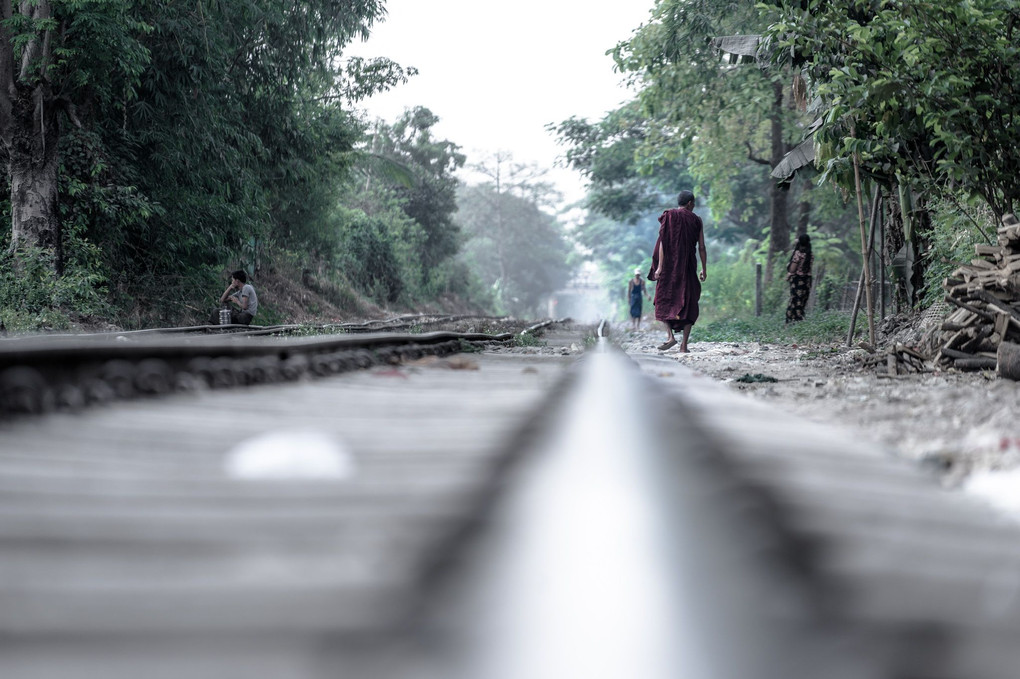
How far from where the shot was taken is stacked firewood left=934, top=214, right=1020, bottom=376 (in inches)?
193

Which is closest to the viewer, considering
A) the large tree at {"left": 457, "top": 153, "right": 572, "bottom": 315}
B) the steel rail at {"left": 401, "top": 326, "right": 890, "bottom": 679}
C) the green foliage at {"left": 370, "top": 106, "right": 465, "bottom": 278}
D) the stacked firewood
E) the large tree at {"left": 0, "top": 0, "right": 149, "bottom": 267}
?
the steel rail at {"left": 401, "top": 326, "right": 890, "bottom": 679}

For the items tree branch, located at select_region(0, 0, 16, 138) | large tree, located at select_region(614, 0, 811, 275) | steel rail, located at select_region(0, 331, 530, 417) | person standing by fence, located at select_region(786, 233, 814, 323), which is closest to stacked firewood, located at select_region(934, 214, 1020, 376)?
steel rail, located at select_region(0, 331, 530, 417)

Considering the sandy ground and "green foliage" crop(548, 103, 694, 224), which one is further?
"green foliage" crop(548, 103, 694, 224)

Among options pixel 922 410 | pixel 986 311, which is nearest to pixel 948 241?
pixel 986 311

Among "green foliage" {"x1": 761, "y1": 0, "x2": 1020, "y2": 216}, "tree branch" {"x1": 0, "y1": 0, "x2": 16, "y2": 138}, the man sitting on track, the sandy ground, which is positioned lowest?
the sandy ground

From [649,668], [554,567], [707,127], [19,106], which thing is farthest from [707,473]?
[707,127]

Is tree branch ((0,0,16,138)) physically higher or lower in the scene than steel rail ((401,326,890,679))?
higher

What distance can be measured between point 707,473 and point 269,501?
58cm

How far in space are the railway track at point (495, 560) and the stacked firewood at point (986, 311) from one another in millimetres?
4135

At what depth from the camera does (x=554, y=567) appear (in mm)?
695

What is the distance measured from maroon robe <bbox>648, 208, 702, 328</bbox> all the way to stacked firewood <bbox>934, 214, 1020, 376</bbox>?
14.0 ft

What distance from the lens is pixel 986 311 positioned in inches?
200

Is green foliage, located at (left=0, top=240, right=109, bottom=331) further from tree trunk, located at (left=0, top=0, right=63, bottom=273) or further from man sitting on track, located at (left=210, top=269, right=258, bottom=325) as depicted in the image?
man sitting on track, located at (left=210, top=269, right=258, bottom=325)

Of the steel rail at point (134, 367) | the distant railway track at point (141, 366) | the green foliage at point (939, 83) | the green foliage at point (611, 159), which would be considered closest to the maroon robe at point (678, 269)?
the green foliage at point (939, 83)
